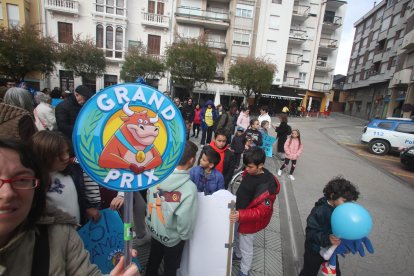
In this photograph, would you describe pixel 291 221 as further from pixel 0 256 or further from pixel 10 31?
pixel 10 31

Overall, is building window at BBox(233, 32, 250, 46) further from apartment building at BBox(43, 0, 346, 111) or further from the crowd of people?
the crowd of people

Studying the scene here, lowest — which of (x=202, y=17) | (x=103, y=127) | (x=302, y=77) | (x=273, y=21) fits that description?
(x=103, y=127)

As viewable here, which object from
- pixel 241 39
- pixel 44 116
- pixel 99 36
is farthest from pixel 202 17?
pixel 44 116

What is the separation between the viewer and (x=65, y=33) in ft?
69.3

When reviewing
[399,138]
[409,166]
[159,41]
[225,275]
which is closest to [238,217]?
[225,275]

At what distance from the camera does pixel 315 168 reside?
780 centimetres

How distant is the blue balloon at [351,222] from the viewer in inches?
73.9

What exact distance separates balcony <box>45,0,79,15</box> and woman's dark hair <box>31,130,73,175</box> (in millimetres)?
24227

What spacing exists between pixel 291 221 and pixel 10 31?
61.3 feet

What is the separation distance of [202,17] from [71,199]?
24901mm

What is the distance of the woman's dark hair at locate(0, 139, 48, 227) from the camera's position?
37.1 inches

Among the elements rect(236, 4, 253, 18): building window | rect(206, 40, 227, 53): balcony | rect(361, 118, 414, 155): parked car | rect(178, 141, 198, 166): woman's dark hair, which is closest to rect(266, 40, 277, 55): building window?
rect(236, 4, 253, 18): building window

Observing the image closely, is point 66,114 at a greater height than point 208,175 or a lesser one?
greater

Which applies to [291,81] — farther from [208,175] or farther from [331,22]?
[208,175]
